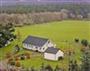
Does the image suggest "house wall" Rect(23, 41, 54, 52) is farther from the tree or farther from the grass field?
the tree

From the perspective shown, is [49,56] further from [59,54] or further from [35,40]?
[35,40]

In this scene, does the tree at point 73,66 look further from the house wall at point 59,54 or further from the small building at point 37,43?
the small building at point 37,43

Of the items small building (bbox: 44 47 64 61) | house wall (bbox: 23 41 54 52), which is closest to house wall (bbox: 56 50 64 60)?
small building (bbox: 44 47 64 61)

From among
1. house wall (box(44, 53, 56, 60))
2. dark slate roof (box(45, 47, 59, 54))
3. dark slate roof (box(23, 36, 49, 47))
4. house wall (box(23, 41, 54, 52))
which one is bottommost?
house wall (box(44, 53, 56, 60))

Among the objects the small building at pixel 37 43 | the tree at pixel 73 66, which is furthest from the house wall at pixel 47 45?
the tree at pixel 73 66

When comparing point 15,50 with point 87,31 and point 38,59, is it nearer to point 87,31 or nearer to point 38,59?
point 38,59

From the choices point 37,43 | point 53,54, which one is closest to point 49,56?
point 53,54

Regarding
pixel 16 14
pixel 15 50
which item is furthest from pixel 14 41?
pixel 16 14
